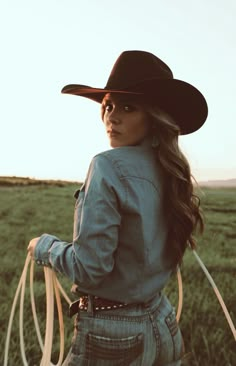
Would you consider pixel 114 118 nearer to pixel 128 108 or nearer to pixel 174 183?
pixel 128 108

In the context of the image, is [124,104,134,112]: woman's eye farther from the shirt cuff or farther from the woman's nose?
the shirt cuff

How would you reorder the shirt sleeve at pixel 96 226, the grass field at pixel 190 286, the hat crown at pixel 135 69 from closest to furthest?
the shirt sleeve at pixel 96 226 → the hat crown at pixel 135 69 → the grass field at pixel 190 286

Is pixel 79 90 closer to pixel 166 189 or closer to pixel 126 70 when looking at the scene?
pixel 126 70

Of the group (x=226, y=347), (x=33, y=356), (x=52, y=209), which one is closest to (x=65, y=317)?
(x=33, y=356)

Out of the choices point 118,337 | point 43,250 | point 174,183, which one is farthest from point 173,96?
point 118,337

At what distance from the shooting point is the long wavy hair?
2150mm

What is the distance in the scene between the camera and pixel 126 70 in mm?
2307

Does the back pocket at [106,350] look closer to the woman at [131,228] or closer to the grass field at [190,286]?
the woman at [131,228]

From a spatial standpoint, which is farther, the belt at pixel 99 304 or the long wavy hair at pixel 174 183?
the long wavy hair at pixel 174 183

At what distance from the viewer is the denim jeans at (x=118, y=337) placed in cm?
198

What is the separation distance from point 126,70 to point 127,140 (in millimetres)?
317

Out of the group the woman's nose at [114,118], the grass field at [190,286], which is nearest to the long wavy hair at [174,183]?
the woman's nose at [114,118]

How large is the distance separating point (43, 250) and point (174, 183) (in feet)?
1.81

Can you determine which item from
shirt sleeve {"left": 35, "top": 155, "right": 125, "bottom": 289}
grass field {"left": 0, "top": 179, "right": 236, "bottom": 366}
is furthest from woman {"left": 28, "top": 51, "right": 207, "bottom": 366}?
grass field {"left": 0, "top": 179, "right": 236, "bottom": 366}
